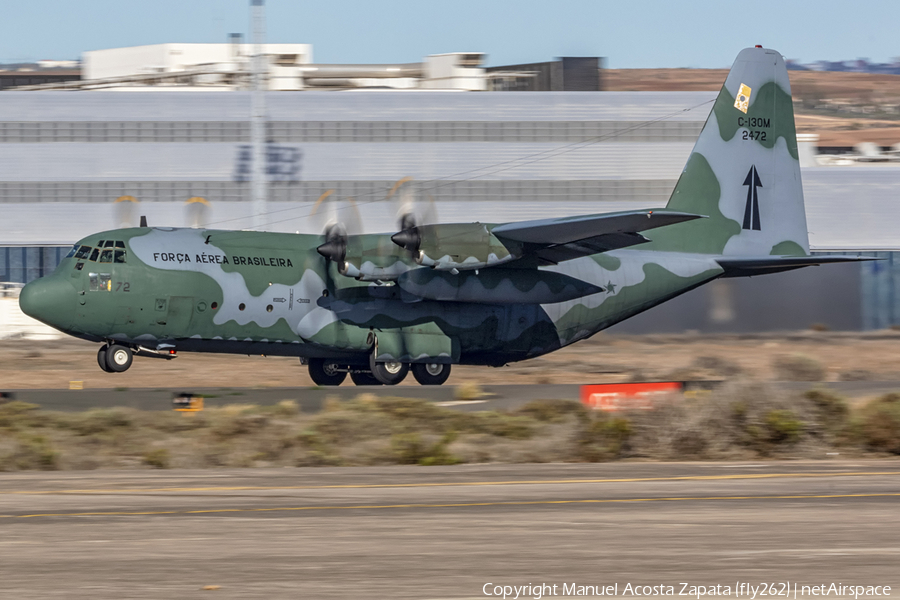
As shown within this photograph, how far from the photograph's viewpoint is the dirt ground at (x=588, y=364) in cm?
2847

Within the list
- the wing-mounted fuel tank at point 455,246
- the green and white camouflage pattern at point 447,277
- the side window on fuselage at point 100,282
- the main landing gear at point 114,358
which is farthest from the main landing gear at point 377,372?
the side window on fuselage at point 100,282

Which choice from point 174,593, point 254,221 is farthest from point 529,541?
point 254,221

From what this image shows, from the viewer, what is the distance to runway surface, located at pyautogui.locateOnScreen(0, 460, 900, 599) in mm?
7410

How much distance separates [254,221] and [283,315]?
25.3 metres

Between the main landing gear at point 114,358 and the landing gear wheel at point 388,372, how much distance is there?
5569mm

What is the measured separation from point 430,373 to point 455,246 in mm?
3715

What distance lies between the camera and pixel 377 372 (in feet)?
80.3

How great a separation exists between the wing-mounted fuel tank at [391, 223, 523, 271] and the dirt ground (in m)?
6.58

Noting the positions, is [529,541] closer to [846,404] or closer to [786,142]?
[846,404]

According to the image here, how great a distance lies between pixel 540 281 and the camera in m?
24.5

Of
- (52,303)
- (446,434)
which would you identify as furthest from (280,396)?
(52,303)

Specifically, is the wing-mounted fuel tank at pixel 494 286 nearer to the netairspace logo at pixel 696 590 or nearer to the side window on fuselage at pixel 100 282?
the side window on fuselage at pixel 100 282

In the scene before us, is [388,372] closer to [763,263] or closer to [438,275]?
[438,275]

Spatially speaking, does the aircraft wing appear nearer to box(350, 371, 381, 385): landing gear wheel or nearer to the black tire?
box(350, 371, 381, 385): landing gear wheel
